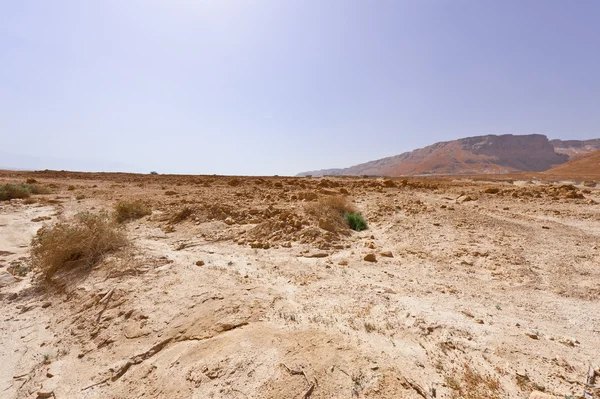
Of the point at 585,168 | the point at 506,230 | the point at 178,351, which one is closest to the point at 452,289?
the point at 178,351

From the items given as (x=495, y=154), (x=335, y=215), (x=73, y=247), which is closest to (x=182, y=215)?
(x=73, y=247)

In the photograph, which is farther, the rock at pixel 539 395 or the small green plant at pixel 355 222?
the small green plant at pixel 355 222

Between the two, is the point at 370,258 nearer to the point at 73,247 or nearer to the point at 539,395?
the point at 539,395

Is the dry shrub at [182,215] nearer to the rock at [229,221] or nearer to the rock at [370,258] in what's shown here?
the rock at [229,221]

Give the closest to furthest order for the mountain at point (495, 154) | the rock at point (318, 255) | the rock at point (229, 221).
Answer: the rock at point (318, 255)
the rock at point (229, 221)
the mountain at point (495, 154)

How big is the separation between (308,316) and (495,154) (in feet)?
391

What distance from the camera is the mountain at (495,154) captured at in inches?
3366

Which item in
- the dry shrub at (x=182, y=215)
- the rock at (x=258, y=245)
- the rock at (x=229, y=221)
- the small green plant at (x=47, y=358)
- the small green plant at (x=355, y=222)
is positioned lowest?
the small green plant at (x=47, y=358)

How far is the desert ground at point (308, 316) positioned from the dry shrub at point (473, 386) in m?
0.02

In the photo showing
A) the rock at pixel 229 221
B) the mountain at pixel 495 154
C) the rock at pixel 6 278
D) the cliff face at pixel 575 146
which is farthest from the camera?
the cliff face at pixel 575 146

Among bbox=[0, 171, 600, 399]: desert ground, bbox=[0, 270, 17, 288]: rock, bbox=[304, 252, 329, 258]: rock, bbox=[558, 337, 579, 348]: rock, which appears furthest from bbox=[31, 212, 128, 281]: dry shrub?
bbox=[558, 337, 579, 348]: rock

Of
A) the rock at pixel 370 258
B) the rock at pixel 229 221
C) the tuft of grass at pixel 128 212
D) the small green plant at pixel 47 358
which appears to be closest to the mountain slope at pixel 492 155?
the rock at pixel 229 221

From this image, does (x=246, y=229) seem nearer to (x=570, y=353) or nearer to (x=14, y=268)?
(x=14, y=268)

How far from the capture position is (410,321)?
3178 mm
